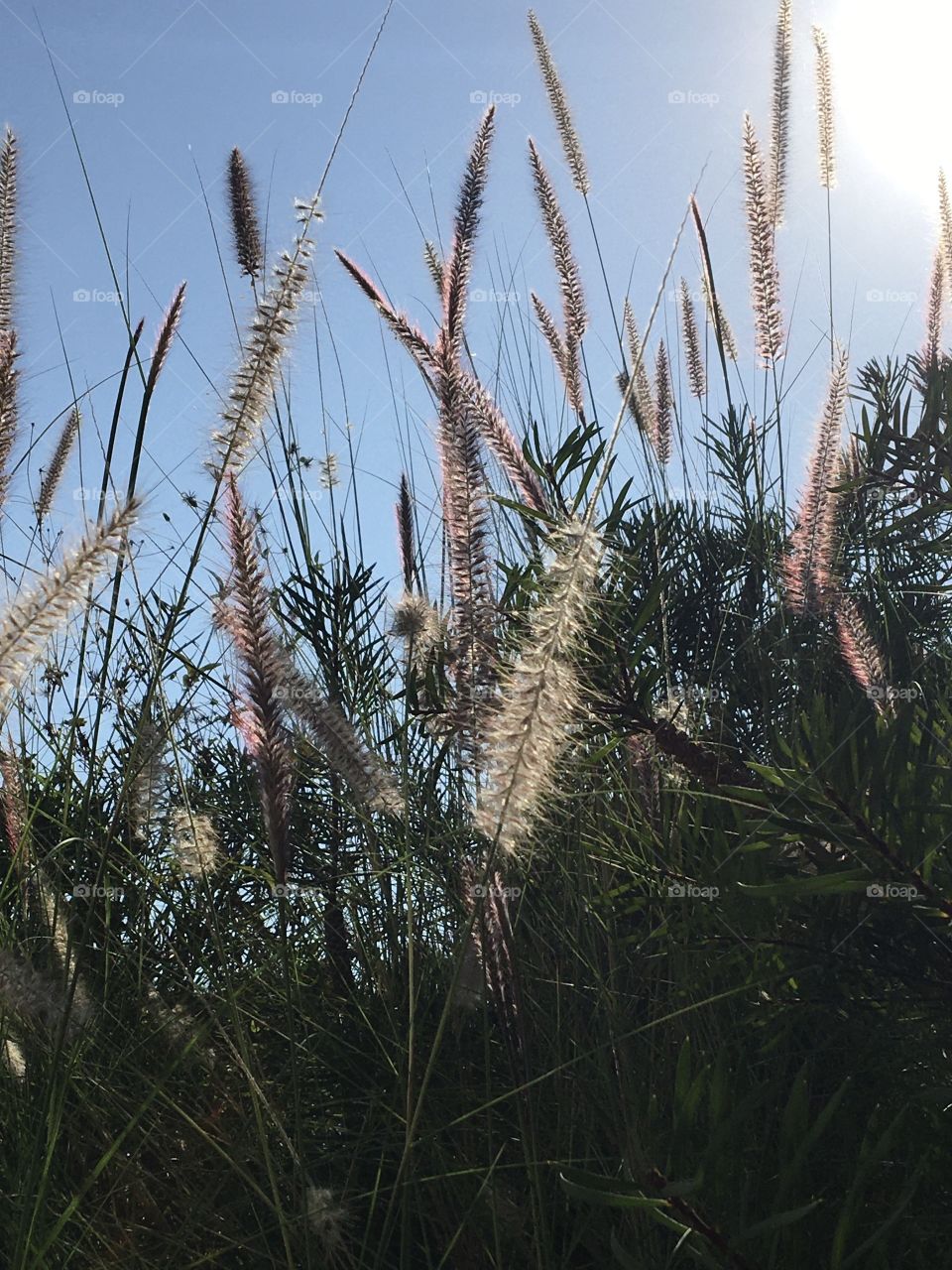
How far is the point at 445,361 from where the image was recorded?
1.16 metres

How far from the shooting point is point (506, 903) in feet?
3.87

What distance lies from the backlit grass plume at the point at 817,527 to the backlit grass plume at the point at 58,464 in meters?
1.37

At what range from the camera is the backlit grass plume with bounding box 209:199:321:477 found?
114 centimetres

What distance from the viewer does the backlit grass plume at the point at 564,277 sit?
87.5 inches

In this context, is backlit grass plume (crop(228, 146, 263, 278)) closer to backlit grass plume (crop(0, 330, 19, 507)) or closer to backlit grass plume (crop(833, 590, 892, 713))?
backlit grass plume (crop(0, 330, 19, 507))

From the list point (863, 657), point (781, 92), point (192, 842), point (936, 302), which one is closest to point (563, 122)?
point (781, 92)

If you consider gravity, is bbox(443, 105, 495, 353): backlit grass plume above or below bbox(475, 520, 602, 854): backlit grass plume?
above

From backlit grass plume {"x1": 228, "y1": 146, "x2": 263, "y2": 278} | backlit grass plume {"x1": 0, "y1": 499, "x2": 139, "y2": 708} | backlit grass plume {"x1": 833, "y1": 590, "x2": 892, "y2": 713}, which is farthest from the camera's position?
backlit grass plume {"x1": 228, "y1": 146, "x2": 263, "y2": 278}

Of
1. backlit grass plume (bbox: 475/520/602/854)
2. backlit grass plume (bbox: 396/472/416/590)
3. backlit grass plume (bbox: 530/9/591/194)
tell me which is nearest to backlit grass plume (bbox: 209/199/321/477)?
backlit grass plume (bbox: 475/520/602/854)

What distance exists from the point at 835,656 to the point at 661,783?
1.78 ft

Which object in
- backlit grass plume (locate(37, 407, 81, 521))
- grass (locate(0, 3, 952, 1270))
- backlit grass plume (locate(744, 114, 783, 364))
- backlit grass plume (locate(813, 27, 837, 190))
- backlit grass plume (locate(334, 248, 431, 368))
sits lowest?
grass (locate(0, 3, 952, 1270))

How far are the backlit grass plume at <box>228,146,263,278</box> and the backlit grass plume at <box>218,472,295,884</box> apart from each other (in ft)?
3.49

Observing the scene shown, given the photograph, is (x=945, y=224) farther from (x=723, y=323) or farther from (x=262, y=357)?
(x=262, y=357)

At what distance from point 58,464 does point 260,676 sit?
141 centimetres
